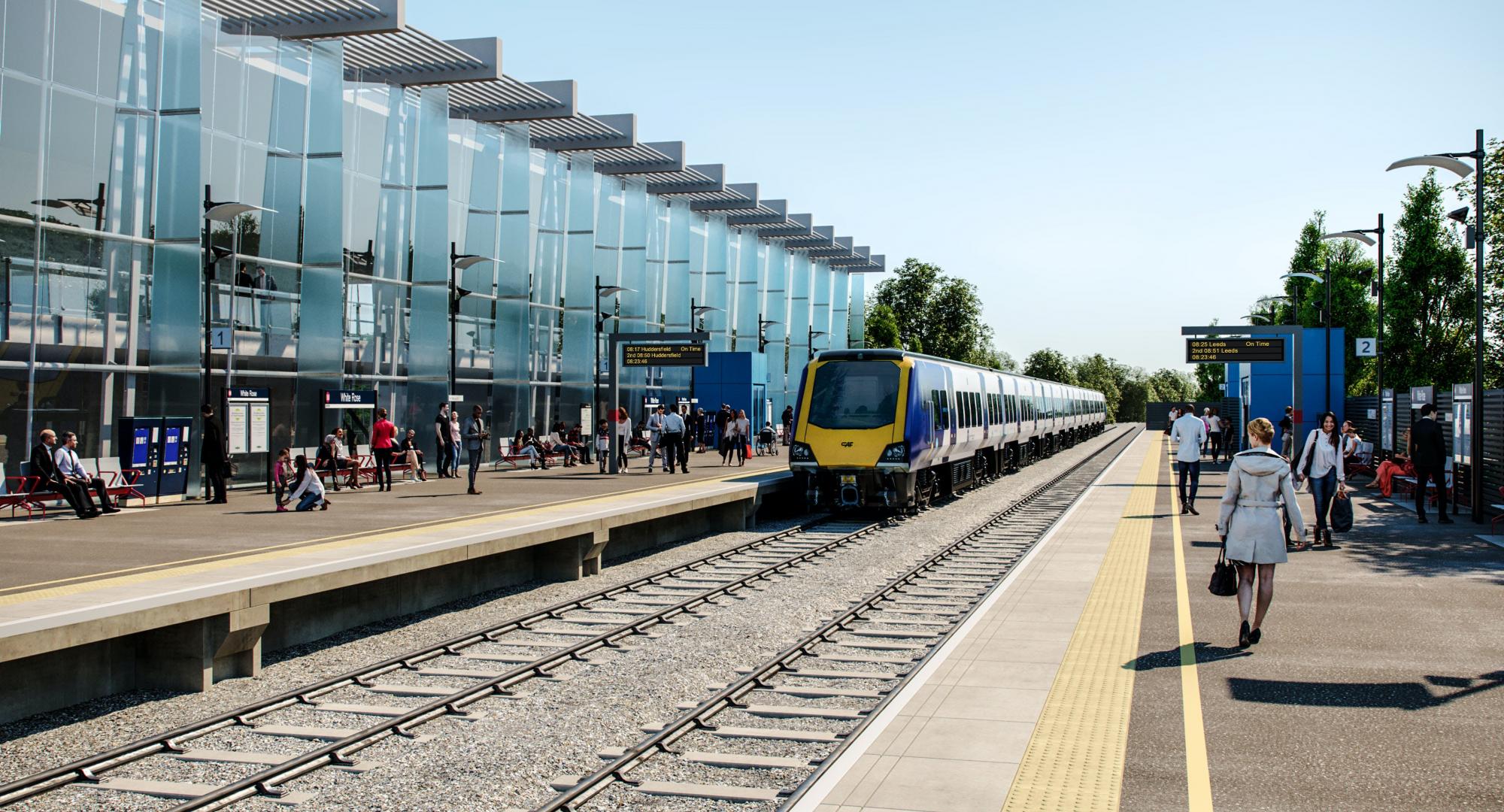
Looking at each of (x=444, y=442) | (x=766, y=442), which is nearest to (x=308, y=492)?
(x=444, y=442)

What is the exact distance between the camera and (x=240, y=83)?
25609 mm

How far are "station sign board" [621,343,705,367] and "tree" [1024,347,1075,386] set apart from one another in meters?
111

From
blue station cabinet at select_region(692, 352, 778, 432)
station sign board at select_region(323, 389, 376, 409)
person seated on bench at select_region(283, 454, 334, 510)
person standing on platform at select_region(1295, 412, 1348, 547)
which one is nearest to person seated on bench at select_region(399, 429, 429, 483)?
station sign board at select_region(323, 389, 376, 409)

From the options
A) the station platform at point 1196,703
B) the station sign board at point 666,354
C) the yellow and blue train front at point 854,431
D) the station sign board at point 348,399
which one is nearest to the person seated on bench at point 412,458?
the station sign board at point 348,399

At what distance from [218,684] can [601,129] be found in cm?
2837

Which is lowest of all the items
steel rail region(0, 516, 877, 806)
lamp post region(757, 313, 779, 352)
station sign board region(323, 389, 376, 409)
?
steel rail region(0, 516, 877, 806)

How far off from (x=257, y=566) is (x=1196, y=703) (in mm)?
8007

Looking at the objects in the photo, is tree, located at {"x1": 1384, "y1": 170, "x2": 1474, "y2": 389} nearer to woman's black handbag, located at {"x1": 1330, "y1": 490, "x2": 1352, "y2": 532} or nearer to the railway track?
woman's black handbag, located at {"x1": 1330, "y1": 490, "x2": 1352, "y2": 532}

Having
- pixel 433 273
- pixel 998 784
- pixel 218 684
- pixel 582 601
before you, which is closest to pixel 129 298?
pixel 433 273

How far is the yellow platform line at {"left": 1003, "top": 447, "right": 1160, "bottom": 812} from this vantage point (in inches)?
233

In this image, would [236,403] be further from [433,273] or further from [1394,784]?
[1394,784]

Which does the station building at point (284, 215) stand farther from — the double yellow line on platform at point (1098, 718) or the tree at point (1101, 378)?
the tree at point (1101, 378)

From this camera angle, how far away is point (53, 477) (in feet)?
55.5

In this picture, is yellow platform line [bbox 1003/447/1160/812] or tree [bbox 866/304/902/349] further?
tree [bbox 866/304/902/349]
